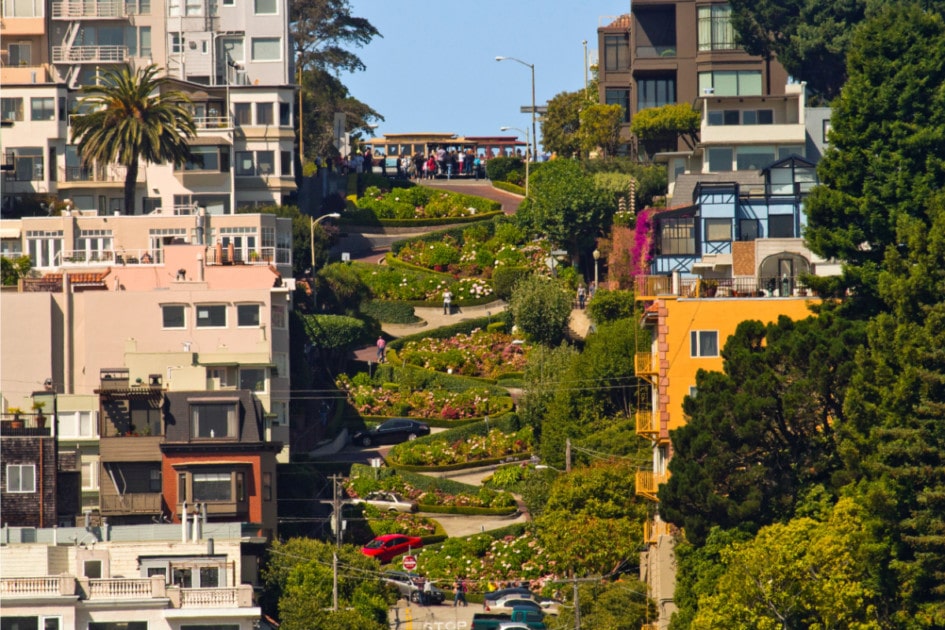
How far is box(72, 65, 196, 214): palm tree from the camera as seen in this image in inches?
5276

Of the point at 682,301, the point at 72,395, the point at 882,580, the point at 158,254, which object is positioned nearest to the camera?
the point at 882,580

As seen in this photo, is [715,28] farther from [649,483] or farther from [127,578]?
[127,578]

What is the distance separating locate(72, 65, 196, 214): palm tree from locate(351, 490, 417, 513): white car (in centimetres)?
2978

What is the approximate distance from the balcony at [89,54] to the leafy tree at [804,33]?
37157mm

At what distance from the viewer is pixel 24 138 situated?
143125 mm

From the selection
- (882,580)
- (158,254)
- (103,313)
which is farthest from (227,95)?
(882,580)

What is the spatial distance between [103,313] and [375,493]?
52.3ft

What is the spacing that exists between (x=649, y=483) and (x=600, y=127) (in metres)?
61.9

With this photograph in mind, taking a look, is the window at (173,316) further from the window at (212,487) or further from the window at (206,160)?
the window at (206,160)

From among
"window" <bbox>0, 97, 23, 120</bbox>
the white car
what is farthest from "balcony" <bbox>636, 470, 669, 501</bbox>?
"window" <bbox>0, 97, 23, 120</bbox>

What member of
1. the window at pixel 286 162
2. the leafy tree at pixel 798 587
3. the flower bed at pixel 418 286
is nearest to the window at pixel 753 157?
the flower bed at pixel 418 286

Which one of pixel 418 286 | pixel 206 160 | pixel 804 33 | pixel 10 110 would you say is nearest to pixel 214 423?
pixel 418 286

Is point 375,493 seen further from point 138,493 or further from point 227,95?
point 227,95

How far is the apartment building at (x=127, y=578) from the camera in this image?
3231 inches
